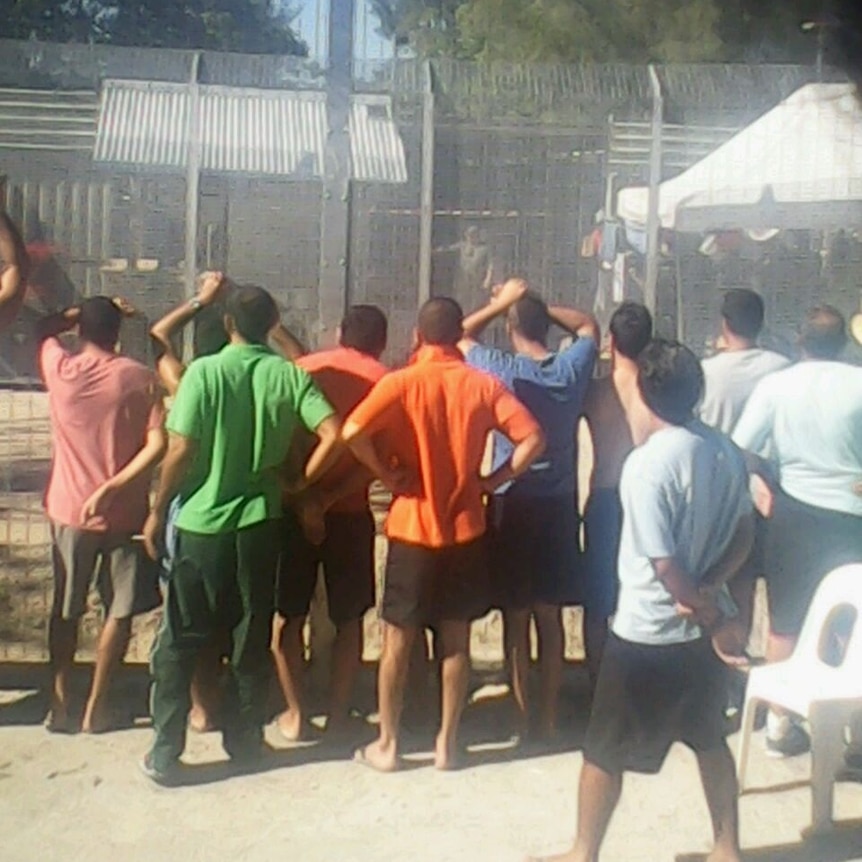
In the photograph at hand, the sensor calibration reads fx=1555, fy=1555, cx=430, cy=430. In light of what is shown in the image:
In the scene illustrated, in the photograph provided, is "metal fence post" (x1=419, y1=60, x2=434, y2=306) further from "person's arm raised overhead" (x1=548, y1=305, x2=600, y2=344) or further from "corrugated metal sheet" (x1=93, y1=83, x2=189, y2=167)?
"corrugated metal sheet" (x1=93, y1=83, x2=189, y2=167)

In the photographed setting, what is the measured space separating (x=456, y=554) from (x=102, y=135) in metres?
2.32

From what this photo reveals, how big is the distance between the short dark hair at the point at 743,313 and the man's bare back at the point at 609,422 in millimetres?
559

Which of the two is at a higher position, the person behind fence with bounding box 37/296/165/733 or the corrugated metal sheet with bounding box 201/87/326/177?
the corrugated metal sheet with bounding box 201/87/326/177

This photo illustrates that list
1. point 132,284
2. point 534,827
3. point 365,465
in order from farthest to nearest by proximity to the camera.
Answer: point 132,284
point 365,465
point 534,827

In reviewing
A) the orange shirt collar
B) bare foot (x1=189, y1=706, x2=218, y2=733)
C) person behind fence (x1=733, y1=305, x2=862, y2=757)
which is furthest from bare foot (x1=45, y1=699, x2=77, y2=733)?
person behind fence (x1=733, y1=305, x2=862, y2=757)

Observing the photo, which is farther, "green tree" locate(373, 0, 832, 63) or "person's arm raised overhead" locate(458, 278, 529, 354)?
"green tree" locate(373, 0, 832, 63)

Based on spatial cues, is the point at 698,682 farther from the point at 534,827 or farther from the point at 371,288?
the point at 371,288

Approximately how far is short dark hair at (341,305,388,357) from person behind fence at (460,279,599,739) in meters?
0.33

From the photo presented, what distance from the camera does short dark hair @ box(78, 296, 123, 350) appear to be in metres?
5.70

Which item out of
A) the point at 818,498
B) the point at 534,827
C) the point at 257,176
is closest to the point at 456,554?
the point at 534,827

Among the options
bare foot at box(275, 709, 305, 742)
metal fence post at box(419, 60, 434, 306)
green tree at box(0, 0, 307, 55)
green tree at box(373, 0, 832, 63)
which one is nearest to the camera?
bare foot at box(275, 709, 305, 742)

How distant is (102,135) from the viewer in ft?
20.9

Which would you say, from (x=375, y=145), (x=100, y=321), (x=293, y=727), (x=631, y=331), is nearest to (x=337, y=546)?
(x=293, y=727)

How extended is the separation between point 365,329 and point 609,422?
100cm
